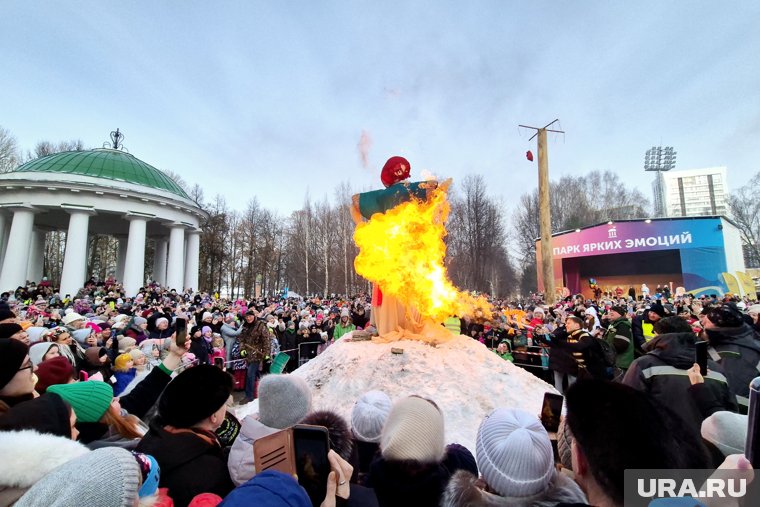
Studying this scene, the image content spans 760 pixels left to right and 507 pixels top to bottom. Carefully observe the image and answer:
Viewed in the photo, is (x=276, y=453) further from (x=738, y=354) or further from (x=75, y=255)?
(x=75, y=255)

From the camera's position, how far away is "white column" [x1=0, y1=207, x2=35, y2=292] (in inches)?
909

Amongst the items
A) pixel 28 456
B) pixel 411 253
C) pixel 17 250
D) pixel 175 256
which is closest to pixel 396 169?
pixel 411 253

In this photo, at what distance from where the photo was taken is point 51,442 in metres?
1.45

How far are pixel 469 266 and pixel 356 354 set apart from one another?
25.4 metres

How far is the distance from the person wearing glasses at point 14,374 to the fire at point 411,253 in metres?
5.63

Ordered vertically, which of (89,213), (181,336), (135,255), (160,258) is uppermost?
(89,213)

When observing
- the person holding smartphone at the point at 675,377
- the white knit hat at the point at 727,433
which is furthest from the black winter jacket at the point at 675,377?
the white knit hat at the point at 727,433

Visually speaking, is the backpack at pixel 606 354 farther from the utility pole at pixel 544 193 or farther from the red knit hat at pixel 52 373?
the utility pole at pixel 544 193

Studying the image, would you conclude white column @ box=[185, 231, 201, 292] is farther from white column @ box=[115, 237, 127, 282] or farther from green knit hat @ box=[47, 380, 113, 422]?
green knit hat @ box=[47, 380, 113, 422]

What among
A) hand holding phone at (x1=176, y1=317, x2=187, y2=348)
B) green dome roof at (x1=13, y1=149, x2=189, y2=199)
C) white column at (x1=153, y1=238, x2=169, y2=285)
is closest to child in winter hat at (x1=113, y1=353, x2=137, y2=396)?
hand holding phone at (x1=176, y1=317, x2=187, y2=348)

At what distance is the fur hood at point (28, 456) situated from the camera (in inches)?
53.3

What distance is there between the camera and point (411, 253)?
7.75 meters

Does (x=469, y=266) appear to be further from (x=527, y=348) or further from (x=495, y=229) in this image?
(x=527, y=348)

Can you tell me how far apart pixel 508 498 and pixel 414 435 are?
1.76ft
